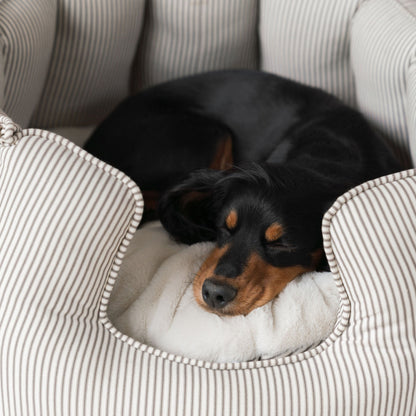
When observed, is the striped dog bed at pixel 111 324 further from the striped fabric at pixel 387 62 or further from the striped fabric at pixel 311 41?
the striped fabric at pixel 311 41

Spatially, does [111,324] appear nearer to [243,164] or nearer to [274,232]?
[274,232]

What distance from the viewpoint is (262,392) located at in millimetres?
1408

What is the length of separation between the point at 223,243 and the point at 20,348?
646 millimetres

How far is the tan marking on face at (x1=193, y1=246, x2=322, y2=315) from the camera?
1583mm

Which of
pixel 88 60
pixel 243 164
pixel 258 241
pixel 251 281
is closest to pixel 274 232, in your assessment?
pixel 258 241

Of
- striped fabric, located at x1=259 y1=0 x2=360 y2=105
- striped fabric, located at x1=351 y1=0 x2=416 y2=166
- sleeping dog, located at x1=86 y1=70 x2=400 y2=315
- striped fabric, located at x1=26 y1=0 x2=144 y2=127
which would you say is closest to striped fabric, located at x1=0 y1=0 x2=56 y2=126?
→ striped fabric, located at x1=26 y1=0 x2=144 y2=127

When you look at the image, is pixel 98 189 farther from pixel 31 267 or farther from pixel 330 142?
pixel 330 142

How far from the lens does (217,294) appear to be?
1.57 meters

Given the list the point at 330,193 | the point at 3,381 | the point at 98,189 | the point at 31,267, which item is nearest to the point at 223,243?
the point at 330,193

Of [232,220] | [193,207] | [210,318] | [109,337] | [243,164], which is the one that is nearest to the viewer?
[109,337]

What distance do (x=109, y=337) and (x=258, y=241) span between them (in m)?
0.49

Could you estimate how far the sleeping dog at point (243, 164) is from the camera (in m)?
1.65

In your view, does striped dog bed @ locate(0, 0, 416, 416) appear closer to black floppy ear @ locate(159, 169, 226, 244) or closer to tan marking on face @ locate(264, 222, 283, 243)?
tan marking on face @ locate(264, 222, 283, 243)

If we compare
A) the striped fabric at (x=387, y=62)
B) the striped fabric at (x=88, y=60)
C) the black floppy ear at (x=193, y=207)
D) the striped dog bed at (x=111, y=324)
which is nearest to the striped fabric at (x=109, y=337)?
the striped dog bed at (x=111, y=324)
